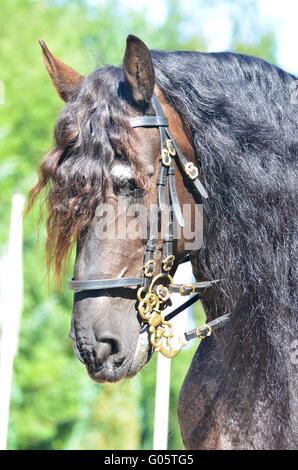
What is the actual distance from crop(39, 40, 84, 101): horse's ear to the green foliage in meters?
9.73

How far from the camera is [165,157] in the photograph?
3320 millimetres

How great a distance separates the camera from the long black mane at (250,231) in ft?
11.3

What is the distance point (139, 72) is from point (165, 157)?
1.14 feet

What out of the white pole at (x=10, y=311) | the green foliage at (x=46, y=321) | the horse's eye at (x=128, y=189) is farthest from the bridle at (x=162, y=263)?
the green foliage at (x=46, y=321)

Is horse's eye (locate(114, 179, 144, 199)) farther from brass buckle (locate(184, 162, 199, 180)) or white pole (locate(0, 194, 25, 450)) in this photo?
white pole (locate(0, 194, 25, 450))

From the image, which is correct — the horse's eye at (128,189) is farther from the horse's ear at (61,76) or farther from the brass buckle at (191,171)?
the horse's ear at (61,76)

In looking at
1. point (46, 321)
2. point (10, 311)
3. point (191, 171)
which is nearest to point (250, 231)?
point (191, 171)

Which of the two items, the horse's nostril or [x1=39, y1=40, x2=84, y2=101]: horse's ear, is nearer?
the horse's nostril

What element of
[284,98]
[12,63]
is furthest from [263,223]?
[12,63]

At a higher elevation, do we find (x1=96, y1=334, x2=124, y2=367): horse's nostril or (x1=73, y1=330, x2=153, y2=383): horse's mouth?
(x1=96, y1=334, x2=124, y2=367): horse's nostril

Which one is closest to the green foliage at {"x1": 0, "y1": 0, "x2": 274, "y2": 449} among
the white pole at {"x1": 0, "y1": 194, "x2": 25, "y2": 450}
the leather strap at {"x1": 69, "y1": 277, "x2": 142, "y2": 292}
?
the white pole at {"x1": 0, "y1": 194, "x2": 25, "y2": 450}

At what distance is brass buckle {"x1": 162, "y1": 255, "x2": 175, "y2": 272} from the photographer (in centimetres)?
331

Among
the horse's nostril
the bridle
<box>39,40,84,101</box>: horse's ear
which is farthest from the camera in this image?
<box>39,40,84,101</box>: horse's ear

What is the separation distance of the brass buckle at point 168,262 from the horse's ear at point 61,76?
84cm
